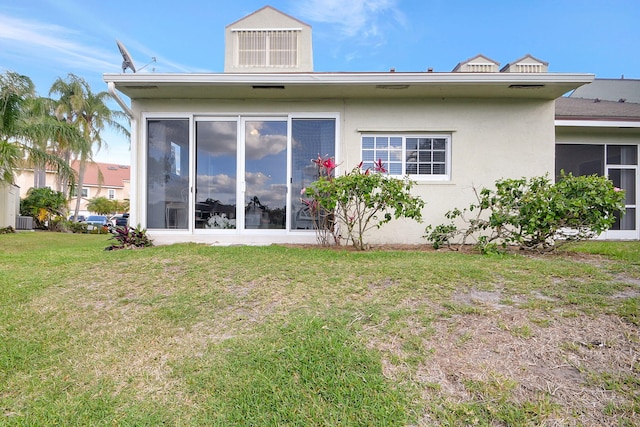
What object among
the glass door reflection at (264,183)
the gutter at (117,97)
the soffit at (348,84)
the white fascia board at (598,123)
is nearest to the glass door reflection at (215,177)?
the glass door reflection at (264,183)

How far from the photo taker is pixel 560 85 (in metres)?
5.94

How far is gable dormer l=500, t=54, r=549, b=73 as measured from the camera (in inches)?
462

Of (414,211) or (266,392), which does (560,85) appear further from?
(266,392)

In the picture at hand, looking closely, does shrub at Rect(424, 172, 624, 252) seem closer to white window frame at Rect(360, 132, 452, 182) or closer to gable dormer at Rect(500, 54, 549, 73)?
white window frame at Rect(360, 132, 452, 182)

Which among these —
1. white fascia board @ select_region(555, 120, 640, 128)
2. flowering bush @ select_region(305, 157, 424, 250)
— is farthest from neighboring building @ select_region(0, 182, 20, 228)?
white fascia board @ select_region(555, 120, 640, 128)

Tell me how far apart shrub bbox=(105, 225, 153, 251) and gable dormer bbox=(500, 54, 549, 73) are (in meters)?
12.5

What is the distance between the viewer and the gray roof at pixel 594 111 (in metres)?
8.21

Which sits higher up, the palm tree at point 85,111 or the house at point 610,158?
the palm tree at point 85,111

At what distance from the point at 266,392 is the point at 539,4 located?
1315 centimetres

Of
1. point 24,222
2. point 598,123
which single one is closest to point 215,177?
point 598,123

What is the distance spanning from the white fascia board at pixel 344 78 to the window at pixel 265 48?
391 cm

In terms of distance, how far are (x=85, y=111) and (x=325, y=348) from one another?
27688 millimetres

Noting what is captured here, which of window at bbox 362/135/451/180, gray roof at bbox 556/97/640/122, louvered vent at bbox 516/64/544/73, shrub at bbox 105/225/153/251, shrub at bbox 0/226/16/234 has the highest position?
louvered vent at bbox 516/64/544/73

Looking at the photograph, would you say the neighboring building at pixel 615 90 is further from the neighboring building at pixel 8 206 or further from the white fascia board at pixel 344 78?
the neighboring building at pixel 8 206
